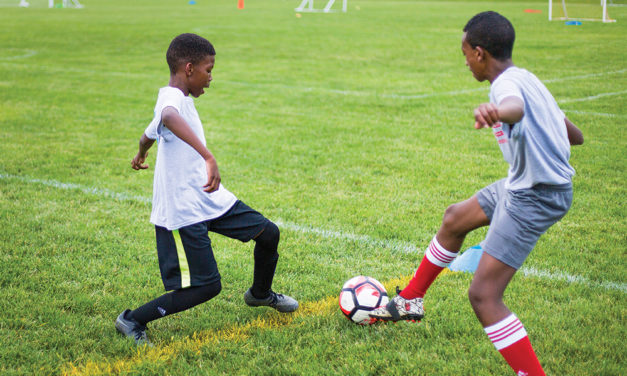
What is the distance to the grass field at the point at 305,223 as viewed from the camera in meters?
3.08

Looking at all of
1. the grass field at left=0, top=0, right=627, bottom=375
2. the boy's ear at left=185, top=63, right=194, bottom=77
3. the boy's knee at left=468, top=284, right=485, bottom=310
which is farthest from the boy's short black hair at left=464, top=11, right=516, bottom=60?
the grass field at left=0, top=0, right=627, bottom=375

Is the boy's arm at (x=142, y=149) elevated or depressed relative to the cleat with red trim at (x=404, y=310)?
elevated

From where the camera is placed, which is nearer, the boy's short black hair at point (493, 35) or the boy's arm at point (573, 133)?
the boy's short black hair at point (493, 35)

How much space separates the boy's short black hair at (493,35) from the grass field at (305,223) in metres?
1.53

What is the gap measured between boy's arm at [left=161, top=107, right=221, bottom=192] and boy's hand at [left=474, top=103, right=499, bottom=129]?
48.4 inches

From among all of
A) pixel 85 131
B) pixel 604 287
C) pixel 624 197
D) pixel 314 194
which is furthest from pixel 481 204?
pixel 85 131

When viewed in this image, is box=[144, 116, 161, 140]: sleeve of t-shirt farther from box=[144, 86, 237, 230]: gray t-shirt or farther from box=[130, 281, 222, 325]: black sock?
box=[130, 281, 222, 325]: black sock

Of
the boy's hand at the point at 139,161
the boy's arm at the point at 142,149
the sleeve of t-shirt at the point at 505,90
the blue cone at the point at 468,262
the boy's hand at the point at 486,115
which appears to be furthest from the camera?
the blue cone at the point at 468,262

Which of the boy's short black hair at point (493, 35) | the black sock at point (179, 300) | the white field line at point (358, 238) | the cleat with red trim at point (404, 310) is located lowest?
the white field line at point (358, 238)

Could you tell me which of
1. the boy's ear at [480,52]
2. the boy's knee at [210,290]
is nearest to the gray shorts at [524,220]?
the boy's ear at [480,52]

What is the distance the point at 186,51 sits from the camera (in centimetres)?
306

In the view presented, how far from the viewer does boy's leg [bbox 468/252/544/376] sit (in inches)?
101

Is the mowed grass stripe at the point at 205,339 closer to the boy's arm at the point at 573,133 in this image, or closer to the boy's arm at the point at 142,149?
the boy's arm at the point at 142,149

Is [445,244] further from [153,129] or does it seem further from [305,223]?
[305,223]
